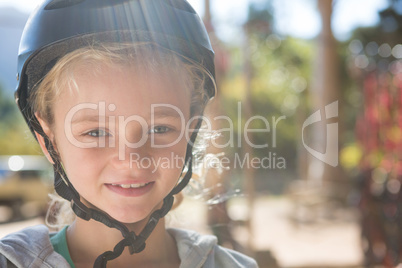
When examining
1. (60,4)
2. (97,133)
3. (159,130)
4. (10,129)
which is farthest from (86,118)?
(10,129)

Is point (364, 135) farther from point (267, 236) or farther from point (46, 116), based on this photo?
point (46, 116)

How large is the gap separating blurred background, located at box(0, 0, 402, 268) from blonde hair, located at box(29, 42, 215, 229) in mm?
210

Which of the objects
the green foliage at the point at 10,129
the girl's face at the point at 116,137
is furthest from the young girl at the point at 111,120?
the green foliage at the point at 10,129

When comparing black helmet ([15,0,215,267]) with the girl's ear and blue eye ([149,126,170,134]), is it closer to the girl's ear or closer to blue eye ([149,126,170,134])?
the girl's ear

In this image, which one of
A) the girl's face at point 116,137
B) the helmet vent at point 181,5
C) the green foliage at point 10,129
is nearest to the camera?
the girl's face at point 116,137

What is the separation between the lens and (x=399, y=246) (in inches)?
173

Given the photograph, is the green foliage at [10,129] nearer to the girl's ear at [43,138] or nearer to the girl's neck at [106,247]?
the girl's ear at [43,138]

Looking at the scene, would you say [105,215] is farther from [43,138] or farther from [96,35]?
[96,35]

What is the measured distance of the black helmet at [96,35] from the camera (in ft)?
3.58

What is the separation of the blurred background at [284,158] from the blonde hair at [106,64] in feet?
0.69

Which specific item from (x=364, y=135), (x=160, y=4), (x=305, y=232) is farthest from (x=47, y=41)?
(x=305, y=232)

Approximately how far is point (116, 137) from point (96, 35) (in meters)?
0.24

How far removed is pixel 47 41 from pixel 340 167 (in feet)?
31.9

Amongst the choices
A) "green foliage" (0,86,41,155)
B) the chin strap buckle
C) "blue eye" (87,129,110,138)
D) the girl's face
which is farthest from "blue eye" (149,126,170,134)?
"green foliage" (0,86,41,155)
